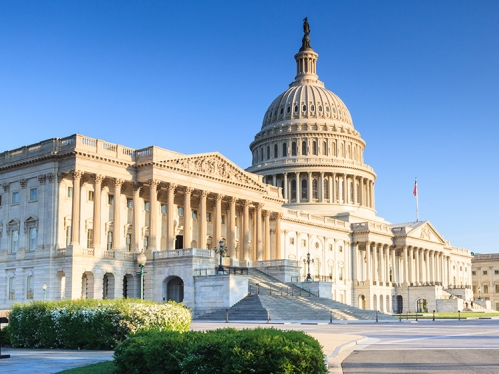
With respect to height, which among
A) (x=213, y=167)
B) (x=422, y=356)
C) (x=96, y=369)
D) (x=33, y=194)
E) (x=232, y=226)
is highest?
(x=213, y=167)

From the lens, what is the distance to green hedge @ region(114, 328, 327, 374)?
16.3 meters

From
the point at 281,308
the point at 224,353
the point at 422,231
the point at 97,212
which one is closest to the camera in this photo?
the point at 224,353

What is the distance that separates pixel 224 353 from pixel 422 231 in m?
130

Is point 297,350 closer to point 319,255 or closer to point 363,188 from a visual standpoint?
point 319,255

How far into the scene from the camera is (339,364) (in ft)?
76.8

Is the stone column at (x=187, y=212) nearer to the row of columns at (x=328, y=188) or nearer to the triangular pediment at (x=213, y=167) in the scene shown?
the triangular pediment at (x=213, y=167)

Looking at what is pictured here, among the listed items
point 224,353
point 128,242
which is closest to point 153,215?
point 128,242

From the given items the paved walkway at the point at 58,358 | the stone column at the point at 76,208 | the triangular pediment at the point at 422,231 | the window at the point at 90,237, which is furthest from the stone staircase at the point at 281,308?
the triangular pediment at the point at 422,231

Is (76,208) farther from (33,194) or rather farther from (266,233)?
(266,233)

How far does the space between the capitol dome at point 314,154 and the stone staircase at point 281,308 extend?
63.0 metres

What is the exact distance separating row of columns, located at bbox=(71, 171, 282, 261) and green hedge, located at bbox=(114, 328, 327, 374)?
4901 centimetres

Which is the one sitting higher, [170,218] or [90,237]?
[170,218]

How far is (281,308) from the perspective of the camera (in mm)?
64375

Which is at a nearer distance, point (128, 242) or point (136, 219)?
point (136, 219)
